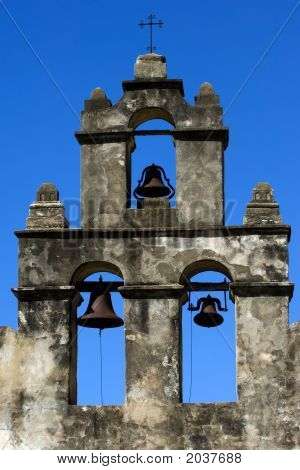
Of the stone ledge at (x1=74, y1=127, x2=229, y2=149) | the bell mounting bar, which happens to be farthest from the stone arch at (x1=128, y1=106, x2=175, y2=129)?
the bell mounting bar

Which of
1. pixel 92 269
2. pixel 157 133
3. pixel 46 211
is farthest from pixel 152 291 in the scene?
pixel 157 133

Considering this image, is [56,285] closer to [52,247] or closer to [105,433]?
[52,247]

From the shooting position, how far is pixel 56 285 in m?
22.1

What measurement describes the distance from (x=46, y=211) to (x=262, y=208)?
8.98 feet

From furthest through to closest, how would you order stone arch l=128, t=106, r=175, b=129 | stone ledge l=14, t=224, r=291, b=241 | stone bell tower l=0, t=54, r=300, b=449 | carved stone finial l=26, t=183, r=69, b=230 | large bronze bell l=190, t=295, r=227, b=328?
1. large bronze bell l=190, t=295, r=227, b=328
2. stone arch l=128, t=106, r=175, b=129
3. carved stone finial l=26, t=183, r=69, b=230
4. stone ledge l=14, t=224, r=291, b=241
5. stone bell tower l=0, t=54, r=300, b=449

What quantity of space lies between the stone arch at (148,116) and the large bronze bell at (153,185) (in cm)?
63

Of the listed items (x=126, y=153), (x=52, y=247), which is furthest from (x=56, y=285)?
(x=126, y=153)

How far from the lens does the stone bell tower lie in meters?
21.4

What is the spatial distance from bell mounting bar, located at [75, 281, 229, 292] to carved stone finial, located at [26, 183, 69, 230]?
0.81 meters

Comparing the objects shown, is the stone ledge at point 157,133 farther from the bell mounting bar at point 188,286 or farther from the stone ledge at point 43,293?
the stone ledge at point 43,293

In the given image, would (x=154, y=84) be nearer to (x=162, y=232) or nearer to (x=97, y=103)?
(x=97, y=103)

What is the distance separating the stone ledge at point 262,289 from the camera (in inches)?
860

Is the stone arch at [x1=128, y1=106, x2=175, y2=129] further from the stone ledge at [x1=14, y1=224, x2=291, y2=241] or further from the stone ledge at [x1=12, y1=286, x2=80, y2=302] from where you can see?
the stone ledge at [x1=12, y1=286, x2=80, y2=302]
